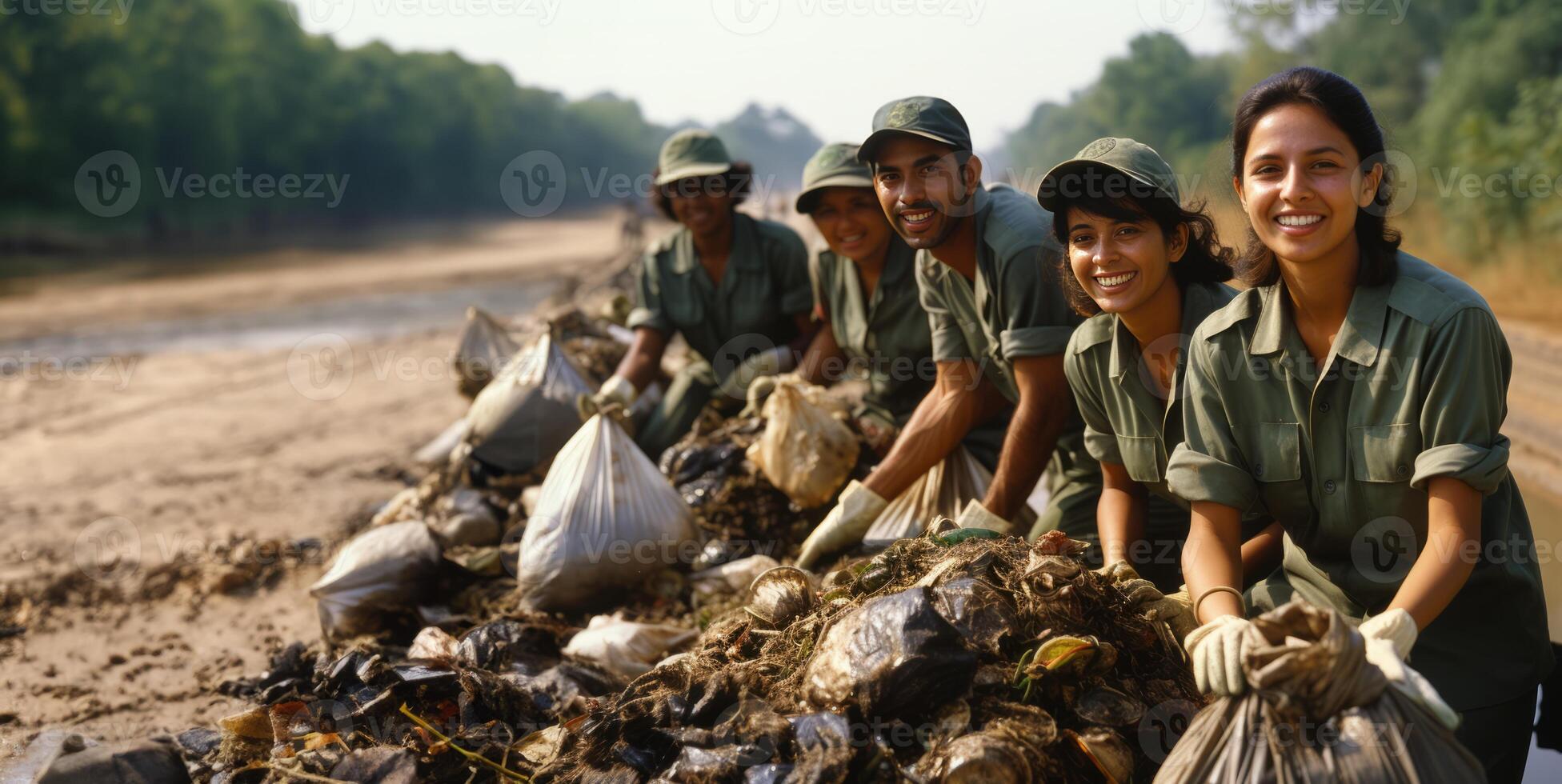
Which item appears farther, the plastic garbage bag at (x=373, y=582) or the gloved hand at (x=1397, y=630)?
the plastic garbage bag at (x=373, y=582)

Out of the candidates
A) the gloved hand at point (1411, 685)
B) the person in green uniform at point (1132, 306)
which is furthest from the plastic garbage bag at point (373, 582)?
the gloved hand at point (1411, 685)

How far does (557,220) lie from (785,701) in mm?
41419

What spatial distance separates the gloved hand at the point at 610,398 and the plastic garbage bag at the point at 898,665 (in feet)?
5.86

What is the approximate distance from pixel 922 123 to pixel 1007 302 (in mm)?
542

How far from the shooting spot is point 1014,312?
3.04 m

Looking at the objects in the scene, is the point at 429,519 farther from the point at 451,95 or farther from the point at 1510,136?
the point at 451,95

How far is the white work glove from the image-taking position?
1596 mm

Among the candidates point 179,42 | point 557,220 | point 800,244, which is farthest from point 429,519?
point 557,220

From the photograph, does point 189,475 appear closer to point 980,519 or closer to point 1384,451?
point 980,519

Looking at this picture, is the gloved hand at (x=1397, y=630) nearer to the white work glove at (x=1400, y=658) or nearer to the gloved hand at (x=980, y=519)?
the white work glove at (x=1400, y=658)

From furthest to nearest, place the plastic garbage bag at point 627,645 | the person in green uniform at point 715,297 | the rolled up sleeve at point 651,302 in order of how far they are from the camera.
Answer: the rolled up sleeve at point 651,302 < the person in green uniform at point 715,297 < the plastic garbage bag at point 627,645

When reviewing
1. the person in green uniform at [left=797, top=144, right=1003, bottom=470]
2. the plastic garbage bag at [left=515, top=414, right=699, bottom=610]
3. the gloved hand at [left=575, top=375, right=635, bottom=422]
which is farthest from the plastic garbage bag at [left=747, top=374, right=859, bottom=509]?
the gloved hand at [left=575, top=375, right=635, bottom=422]

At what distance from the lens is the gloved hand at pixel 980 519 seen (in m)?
2.92

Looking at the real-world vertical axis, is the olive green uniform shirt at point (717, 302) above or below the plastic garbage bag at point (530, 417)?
above
